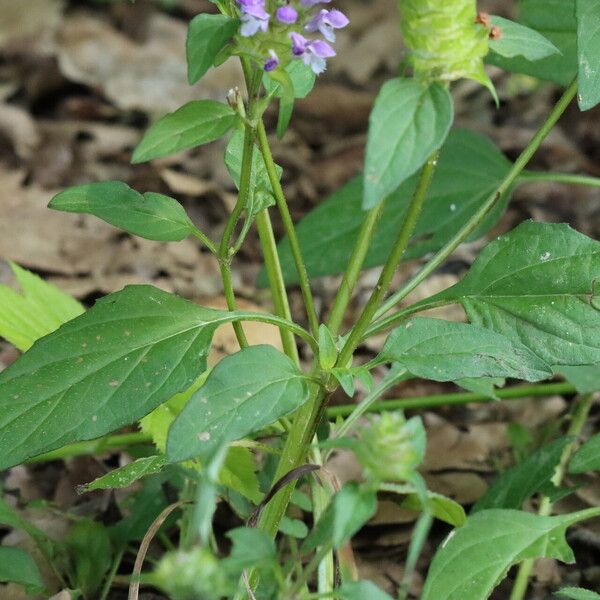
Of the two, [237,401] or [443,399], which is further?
[443,399]

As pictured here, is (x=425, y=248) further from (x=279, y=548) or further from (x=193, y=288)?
(x=193, y=288)

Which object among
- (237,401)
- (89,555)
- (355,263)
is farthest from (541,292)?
(89,555)

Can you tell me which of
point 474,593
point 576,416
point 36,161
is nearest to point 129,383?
point 474,593

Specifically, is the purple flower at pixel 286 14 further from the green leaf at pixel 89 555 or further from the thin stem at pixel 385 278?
the green leaf at pixel 89 555

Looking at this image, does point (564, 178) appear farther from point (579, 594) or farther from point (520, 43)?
point (579, 594)

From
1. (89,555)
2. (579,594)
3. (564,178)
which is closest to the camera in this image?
(579,594)

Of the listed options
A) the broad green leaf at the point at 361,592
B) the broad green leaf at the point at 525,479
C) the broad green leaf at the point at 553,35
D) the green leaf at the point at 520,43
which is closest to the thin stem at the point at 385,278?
the green leaf at the point at 520,43

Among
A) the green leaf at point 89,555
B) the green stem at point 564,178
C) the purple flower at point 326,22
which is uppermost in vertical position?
the purple flower at point 326,22
